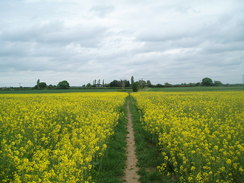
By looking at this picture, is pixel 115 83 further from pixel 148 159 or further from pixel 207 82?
pixel 148 159

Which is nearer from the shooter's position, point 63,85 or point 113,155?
point 113,155

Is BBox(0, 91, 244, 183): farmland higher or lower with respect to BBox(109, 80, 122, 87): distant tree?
lower

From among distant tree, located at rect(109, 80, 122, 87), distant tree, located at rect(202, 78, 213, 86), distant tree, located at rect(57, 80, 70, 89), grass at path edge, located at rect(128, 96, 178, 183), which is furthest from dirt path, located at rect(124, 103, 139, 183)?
distant tree, located at rect(202, 78, 213, 86)

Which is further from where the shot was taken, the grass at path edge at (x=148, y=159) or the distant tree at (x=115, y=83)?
the distant tree at (x=115, y=83)

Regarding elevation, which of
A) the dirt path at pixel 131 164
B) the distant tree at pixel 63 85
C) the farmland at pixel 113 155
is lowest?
the dirt path at pixel 131 164

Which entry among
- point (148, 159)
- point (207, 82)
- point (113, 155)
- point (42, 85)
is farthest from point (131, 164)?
point (207, 82)

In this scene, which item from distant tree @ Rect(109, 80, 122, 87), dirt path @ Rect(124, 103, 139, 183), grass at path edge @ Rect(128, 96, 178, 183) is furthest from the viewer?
distant tree @ Rect(109, 80, 122, 87)

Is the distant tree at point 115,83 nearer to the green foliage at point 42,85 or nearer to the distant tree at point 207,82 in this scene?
the green foliage at point 42,85

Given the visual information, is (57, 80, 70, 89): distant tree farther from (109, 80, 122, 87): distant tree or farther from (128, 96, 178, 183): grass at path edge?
(128, 96, 178, 183): grass at path edge

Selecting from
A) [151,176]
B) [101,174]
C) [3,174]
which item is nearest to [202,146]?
[151,176]

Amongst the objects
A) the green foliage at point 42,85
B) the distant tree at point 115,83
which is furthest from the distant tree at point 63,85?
the distant tree at point 115,83

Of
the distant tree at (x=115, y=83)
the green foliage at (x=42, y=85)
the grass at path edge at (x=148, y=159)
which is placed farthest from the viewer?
the distant tree at (x=115, y=83)

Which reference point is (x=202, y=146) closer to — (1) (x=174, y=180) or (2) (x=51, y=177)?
(1) (x=174, y=180)

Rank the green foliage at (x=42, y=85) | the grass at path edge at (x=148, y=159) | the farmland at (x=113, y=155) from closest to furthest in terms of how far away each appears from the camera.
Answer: the farmland at (x=113, y=155), the grass at path edge at (x=148, y=159), the green foliage at (x=42, y=85)
